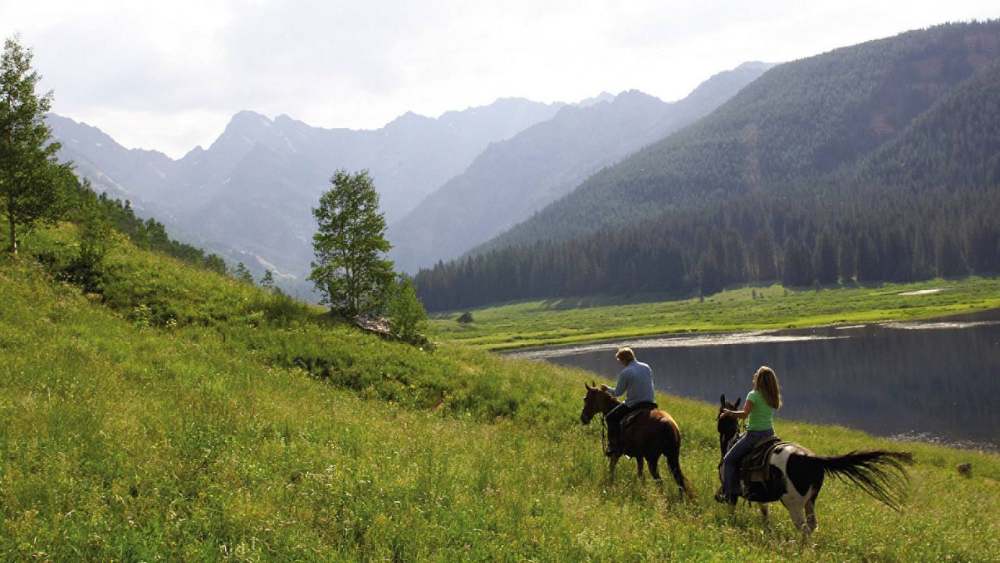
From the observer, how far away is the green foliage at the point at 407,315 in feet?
93.7

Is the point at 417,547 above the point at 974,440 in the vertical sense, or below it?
above

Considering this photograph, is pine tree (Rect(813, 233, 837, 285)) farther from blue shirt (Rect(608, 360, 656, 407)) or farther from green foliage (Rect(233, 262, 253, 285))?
blue shirt (Rect(608, 360, 656, 407))

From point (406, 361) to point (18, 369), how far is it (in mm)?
13226

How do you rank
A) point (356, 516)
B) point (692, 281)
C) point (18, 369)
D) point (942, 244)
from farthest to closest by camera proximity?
point (692, 281) → point (942, 244) → point (18, 369) → point (356, 516)

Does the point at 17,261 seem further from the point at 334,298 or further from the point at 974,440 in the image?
the point at 974,440

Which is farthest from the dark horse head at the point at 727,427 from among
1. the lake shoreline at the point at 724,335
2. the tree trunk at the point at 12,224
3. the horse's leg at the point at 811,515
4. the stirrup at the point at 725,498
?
the lake shoreline at the point at 724,335

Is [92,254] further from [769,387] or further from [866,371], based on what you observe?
[866,371]

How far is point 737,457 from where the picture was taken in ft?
39.7

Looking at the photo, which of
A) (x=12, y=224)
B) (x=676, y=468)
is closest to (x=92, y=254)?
(x=12, y=224)

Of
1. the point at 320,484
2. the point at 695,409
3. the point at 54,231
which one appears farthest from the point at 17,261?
the point at 695,409

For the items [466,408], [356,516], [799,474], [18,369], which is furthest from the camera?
[466,408]

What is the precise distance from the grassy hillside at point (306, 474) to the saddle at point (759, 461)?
0.85m

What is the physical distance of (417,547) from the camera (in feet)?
25.0

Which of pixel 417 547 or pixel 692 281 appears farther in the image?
pixel 692 281
